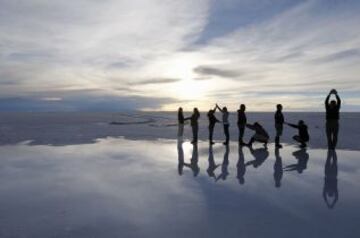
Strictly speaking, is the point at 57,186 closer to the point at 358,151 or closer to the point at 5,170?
the point at 5,170

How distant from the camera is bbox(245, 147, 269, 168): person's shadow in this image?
42.6ft

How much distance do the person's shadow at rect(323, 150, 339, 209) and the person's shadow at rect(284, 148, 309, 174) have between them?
28.1 inches

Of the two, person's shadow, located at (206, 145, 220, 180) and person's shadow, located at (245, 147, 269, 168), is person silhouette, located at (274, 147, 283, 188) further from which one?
person's shadow, located at (206, 145, 220, 180)

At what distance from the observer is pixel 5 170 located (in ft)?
39.1

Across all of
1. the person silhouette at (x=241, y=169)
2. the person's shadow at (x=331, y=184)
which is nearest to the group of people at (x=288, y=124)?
the person's shadow at (x=331, y=184)

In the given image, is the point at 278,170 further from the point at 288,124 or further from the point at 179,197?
the point at 288,124

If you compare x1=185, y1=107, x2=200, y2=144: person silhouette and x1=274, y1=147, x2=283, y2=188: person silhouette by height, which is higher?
x1=185, y1=107, x2=200, y2=144: person silhouette

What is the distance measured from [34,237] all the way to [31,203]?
2.23 metres

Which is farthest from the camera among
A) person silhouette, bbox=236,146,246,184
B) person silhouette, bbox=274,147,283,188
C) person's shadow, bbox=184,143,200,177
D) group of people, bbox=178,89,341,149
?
group of people, bbox=178,89,341,149

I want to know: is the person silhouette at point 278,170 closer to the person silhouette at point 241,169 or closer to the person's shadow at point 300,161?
the person's shadow at point 300,161

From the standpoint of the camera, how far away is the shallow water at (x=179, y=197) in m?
5.93

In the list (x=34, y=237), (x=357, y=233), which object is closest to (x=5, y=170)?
(x=34, y=237)

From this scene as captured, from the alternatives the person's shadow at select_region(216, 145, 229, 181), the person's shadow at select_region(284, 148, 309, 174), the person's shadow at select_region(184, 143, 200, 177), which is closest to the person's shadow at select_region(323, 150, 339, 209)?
the person's shadow at select_region(284, 148, 309, 174)

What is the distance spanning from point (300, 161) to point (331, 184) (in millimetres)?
4227
